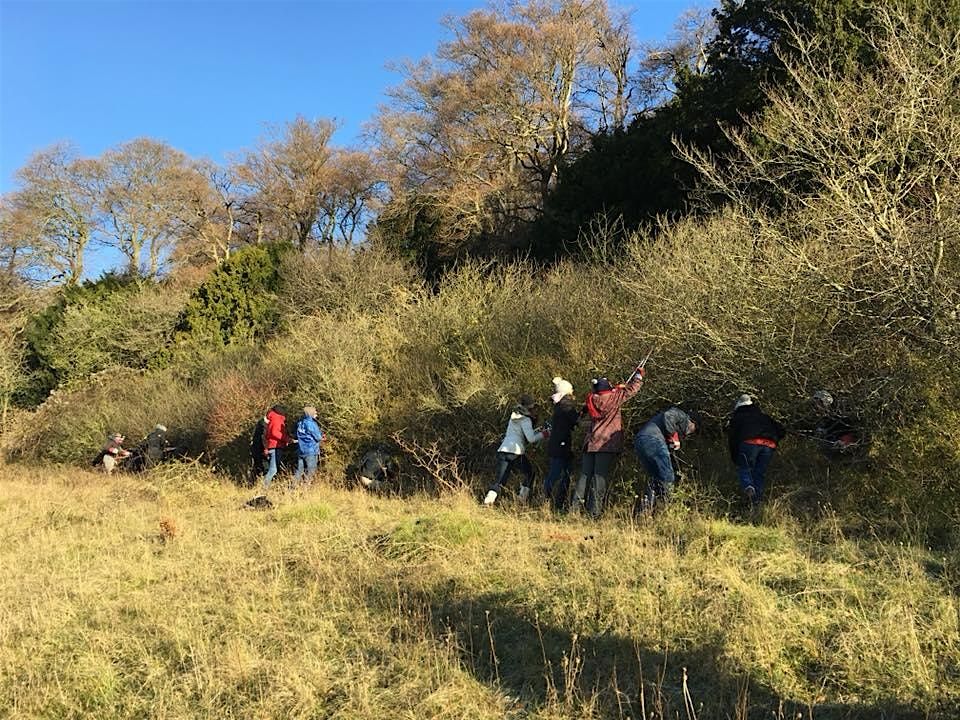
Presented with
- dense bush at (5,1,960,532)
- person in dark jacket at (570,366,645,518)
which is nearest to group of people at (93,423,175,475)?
dense bush at (5,1,960,532)

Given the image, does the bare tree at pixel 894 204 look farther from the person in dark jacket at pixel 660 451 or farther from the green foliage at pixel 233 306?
the green foliage at pixel 233 306

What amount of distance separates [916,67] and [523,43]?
693 inches

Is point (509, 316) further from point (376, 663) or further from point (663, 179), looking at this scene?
point (376, 663)

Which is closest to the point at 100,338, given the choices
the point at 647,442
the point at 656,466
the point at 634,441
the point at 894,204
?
the point at 634,441

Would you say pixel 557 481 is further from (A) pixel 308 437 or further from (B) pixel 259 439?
(B) pixel 259 439

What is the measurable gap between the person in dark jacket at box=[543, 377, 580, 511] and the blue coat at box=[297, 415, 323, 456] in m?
4.28

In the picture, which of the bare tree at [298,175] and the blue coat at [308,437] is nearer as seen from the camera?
the blue coat at [308,437]

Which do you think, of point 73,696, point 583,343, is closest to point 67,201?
point 583,343

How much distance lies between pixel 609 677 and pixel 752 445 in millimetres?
3827

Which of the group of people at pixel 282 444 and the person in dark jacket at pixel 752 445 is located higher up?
the person in dark jacket at pixel 752 445

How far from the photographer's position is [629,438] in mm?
9117

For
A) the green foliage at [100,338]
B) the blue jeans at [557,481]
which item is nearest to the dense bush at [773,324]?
the blue jeans at [557,481]

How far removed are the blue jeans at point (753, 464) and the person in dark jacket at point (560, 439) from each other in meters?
1.90

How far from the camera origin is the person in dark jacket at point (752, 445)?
6793mm
